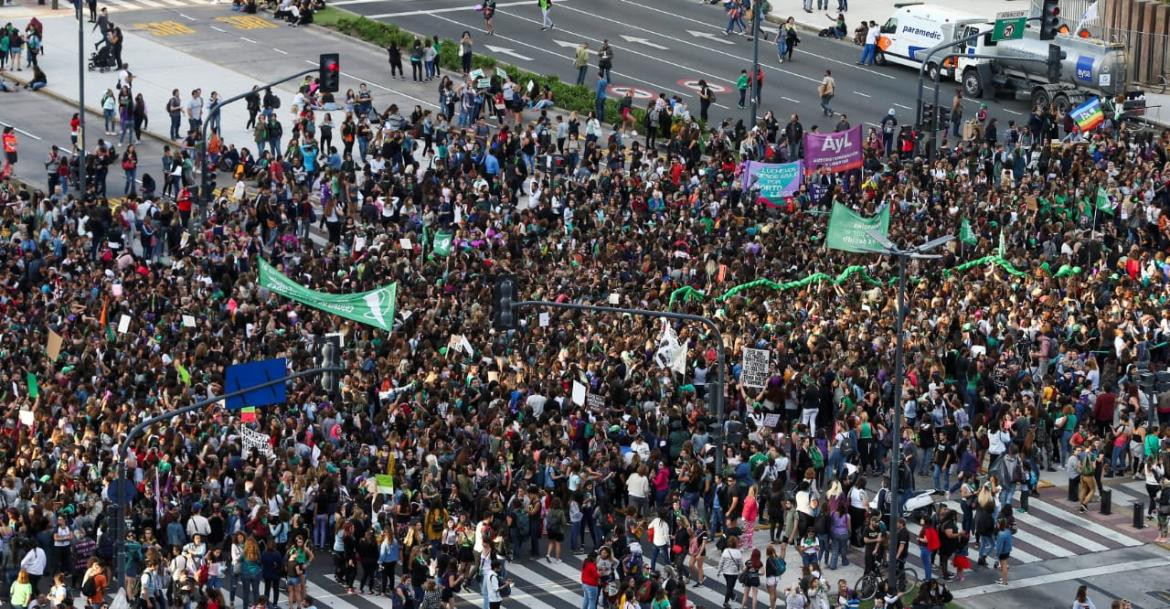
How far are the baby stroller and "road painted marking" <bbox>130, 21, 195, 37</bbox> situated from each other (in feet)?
15.6

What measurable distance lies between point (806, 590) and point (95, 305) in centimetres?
1908

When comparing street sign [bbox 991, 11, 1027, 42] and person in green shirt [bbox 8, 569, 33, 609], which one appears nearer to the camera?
person in green shirt [bbox 8, 569, 33, 609]

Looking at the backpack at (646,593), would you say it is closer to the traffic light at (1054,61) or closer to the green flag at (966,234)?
the green flag at (966,234)

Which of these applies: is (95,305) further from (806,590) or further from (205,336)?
(806,590)

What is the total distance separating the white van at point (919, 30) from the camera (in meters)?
72.6

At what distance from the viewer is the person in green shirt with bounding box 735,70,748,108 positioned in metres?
69.1

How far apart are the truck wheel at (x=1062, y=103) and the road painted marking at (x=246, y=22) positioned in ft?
88.1

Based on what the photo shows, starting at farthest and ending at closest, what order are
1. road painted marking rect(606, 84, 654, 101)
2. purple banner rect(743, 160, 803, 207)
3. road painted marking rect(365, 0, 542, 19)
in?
road painted marking rect(365, 0, 542, 19)
road painted marking rect(606, 84, 654, 101)
purple banner rect(743, 160, 803, 207)

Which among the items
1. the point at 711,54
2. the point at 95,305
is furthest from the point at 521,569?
the point at 711,54

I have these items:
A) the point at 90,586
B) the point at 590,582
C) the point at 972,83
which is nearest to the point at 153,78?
the point at 972,83

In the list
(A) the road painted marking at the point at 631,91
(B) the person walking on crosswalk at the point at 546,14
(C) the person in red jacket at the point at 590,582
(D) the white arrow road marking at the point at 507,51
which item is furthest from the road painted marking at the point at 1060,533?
(B) the person walking on crosswalk at the point at 546,14

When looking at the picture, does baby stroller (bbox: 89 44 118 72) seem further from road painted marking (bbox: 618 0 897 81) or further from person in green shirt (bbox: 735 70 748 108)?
person in green shirt (bbox: 735 70 748 108)

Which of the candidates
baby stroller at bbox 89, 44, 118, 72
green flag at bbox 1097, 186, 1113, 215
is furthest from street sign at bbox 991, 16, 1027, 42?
baby stroller at bbox 89, 44, 118, 72

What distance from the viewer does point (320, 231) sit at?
59625mm
